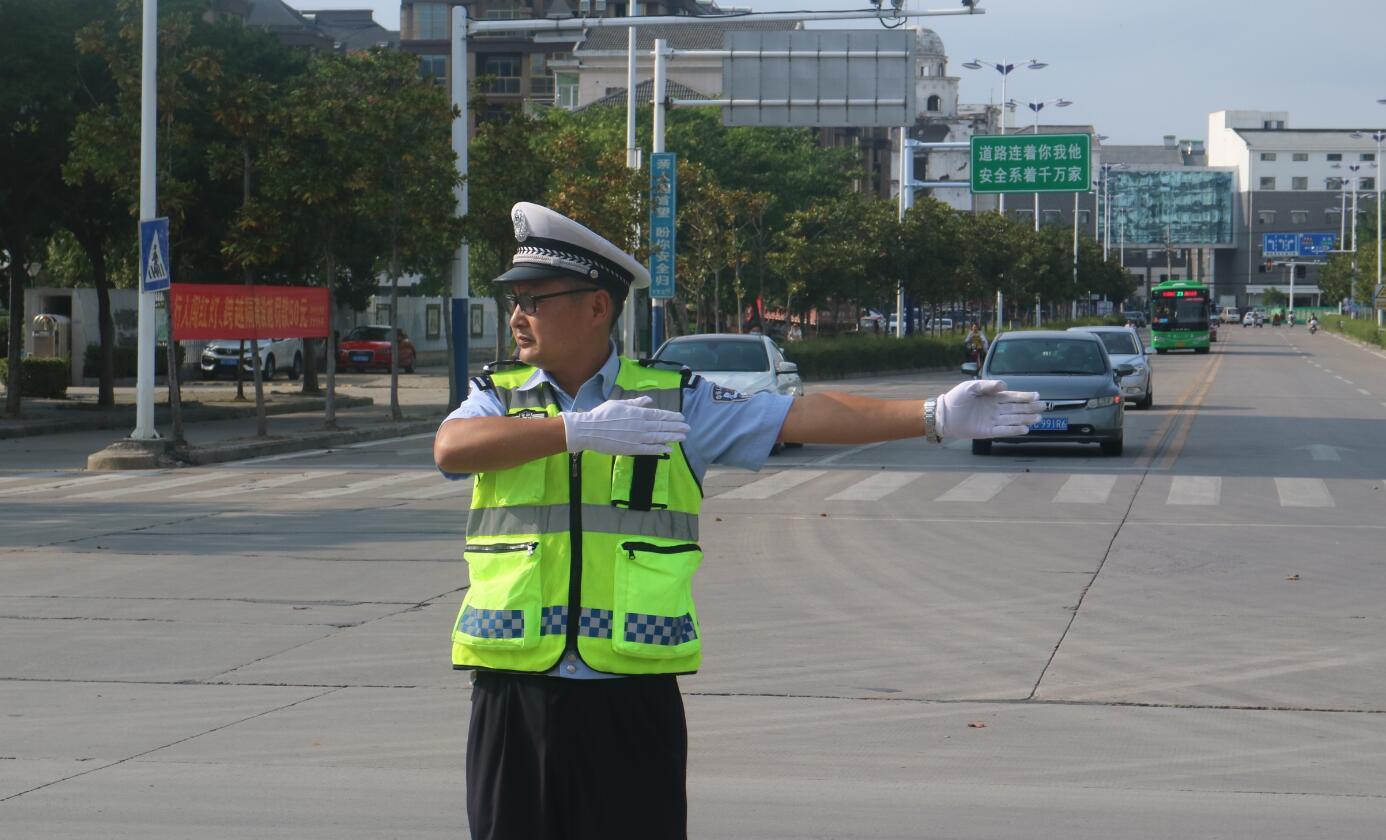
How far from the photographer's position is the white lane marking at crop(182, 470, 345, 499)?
18.1 metres

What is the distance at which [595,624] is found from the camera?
342cm

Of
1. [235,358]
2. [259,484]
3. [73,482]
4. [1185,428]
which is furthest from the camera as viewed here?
[235,358]

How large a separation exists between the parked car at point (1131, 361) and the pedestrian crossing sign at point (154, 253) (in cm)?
1697

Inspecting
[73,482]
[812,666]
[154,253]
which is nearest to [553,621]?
[812,666]

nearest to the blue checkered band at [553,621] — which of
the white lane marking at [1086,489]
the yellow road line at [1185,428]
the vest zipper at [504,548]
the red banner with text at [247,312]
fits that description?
the vest zipper at [504,548]

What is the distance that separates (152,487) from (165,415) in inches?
487

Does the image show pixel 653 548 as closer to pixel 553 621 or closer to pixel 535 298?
pixel 553 621

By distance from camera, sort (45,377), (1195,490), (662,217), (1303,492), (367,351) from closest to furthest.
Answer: (1303,492) < (1195,490) < (45,377) < (662,217) < (367,351)

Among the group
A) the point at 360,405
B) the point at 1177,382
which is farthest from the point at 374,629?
the point at 1177,382

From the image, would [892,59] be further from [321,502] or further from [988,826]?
[988,826]

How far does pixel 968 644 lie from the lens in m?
9.37

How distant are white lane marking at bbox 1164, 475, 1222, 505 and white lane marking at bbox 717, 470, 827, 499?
3915 millimetres

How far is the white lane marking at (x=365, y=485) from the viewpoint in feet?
59.0

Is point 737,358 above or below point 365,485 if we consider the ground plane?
above
